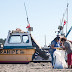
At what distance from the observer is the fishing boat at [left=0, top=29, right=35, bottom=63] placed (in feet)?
59.9

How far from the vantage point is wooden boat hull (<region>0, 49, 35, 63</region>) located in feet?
59.8

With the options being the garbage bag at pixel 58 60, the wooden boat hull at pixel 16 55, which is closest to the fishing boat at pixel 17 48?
the wooden boat hull at pixel 16 55

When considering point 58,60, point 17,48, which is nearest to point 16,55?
point 17,48

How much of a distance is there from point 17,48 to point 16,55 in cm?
42

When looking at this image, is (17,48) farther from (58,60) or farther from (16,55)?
(58,60)

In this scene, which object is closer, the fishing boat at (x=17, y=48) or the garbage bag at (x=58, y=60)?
the garbage bag at (x=58, y=60)

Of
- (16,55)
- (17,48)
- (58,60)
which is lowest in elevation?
(58,60)

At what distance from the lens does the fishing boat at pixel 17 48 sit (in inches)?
719

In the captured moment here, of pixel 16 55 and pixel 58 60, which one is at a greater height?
pixel 16 55

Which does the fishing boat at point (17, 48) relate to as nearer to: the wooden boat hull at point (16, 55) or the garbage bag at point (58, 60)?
the wooden boat hull at point (16, 55)

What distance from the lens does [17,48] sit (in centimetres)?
1836

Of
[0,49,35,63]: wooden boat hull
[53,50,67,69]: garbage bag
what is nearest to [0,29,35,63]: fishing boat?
[0,49,35,63]: wooden boat hull

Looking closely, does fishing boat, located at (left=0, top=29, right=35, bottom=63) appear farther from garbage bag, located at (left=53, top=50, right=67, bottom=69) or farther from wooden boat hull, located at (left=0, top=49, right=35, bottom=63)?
garbage bag, located at (left=53, top=50, right=67, bottom=69)

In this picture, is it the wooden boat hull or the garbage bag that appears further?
the wooden boat hull
